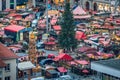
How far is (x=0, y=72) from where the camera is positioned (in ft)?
65.0

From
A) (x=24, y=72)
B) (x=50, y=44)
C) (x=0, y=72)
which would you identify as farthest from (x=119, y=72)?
(x=50, y=44)

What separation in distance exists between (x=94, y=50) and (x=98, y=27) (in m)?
9.20

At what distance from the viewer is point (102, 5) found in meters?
54.0

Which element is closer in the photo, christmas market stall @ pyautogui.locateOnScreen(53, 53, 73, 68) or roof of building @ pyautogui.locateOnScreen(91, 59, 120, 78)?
roof of building @ pyautogui.locateOnScreen(91, 59, 120, 78)

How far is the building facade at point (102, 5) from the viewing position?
5103 centimetres

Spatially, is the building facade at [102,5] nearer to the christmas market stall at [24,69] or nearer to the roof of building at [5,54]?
the christmas market stall at [24,69]

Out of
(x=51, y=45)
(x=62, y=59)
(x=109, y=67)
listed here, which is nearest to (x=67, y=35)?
(x=51, y=45)

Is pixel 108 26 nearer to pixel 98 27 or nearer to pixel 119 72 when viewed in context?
pixel 98 27

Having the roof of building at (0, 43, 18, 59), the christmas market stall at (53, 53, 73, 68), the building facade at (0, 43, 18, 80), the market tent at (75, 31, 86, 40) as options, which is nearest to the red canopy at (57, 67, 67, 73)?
the christmas market stall at (53, 53, 73, 68)

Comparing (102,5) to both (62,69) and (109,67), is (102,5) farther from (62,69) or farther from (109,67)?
(109,67)

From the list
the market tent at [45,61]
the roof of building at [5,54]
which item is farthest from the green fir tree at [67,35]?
the roof of building at [5,54]

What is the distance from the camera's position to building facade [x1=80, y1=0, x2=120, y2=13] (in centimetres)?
5103

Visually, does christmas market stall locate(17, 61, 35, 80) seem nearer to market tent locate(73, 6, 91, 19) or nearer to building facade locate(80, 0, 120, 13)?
market tent locate(73, 6, 91, 19)

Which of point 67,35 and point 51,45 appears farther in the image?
point 51,45
